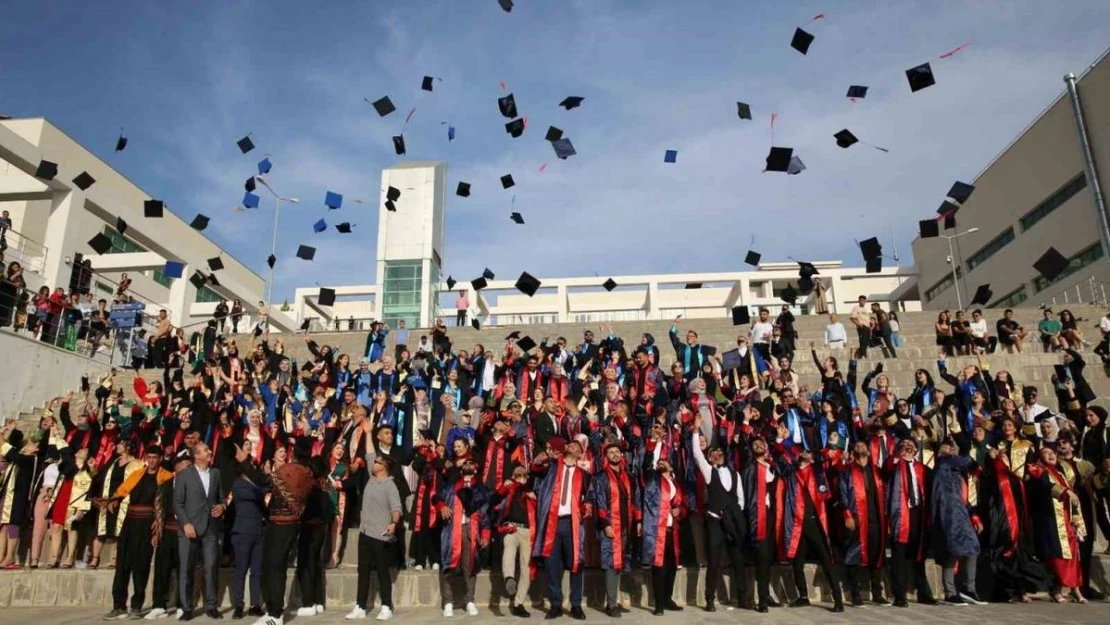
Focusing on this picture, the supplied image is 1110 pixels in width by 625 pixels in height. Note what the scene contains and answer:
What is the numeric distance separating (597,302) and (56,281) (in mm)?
30931

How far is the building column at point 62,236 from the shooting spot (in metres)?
17.0

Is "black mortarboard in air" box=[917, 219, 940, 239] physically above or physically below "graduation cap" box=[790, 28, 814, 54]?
below

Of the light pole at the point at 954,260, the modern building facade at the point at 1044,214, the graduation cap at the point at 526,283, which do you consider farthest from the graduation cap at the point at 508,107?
the light pole at the point at 954,260

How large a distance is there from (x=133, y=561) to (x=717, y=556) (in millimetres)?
5578

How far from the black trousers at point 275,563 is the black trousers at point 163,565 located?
37.9 inches

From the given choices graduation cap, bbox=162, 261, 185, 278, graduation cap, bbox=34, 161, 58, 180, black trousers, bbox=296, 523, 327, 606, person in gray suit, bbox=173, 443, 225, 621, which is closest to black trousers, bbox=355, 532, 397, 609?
black trousers, bbox=296, 523, 327, 606

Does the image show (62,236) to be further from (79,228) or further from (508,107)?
(508,107)

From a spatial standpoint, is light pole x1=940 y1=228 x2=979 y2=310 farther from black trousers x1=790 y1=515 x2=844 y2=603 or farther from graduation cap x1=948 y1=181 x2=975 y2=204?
black trousers x1=790 y1=515 x2=844 y2=603

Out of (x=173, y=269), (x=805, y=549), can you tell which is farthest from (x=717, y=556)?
(x=173, y=269)

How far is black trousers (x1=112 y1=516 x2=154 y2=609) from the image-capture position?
22.1 feet

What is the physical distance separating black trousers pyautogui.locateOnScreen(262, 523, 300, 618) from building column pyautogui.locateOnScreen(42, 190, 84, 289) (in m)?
14.2

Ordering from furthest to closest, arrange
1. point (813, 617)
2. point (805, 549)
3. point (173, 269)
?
point (173, 269) < point (805, 549) < point (813, 617)

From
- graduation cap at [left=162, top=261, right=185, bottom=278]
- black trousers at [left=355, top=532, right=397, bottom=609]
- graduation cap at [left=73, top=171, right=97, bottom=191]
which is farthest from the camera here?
graduation cap at [left=162, top=261, right=185, bottom=278]

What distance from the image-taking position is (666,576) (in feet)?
22.5
